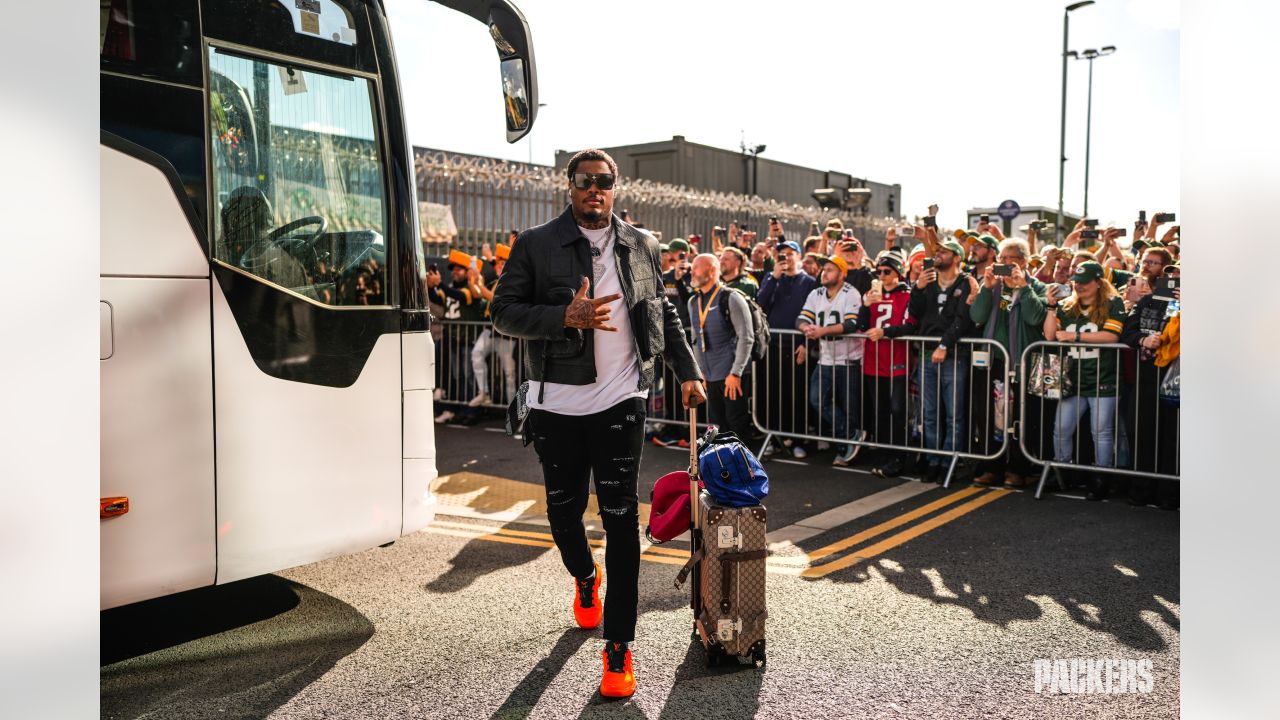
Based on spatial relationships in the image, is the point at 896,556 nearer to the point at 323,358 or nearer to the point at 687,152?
the point at 323,358

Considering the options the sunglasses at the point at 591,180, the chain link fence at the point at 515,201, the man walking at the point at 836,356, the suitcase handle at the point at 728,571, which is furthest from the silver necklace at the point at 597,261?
the chain link fence at the point at 515,201

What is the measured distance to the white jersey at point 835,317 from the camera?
28.5 ft

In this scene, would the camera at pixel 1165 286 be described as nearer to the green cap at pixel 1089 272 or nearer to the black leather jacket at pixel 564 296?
the green cap at pixel 1089 272

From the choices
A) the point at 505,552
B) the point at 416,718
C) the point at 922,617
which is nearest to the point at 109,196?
the point at 416,718

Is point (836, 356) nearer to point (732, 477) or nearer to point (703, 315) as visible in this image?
point (703, 315)

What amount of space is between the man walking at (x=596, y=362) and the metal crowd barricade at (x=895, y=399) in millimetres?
4736

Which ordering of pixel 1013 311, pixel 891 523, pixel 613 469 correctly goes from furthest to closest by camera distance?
pixel 1013 311 < pixel 891 523 < pixel 613 469

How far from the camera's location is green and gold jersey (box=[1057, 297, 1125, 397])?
7363mm

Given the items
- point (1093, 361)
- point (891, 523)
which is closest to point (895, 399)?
point (1093, 361)

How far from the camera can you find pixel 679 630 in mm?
4352

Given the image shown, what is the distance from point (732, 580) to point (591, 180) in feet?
5.66

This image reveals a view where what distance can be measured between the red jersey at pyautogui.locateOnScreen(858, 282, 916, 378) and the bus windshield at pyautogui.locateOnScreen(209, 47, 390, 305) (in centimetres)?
528
